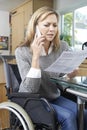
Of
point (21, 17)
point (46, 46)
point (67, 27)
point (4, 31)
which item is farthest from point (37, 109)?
point (4, 31)

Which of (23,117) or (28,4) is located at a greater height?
(28,4)

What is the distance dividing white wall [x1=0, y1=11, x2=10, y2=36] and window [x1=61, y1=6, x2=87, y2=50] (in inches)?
55.7

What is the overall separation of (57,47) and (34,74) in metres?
0.37

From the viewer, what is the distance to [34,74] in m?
1.24

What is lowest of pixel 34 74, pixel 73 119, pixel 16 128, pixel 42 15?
pixel 16 128

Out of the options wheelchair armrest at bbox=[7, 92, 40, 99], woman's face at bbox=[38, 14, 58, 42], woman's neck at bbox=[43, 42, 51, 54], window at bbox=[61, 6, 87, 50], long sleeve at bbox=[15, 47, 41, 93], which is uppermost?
window at bbox=[61, 6, 87, 50]

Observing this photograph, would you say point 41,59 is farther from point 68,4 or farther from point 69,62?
point 68,4

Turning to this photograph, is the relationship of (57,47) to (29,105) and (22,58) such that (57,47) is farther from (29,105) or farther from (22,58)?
(29,105)

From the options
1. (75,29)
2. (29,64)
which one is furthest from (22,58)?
(75,29)

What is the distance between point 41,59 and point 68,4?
2.65 m

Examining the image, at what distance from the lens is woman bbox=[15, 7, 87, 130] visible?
1253mm

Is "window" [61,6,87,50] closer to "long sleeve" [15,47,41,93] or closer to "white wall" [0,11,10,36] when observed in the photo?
"white wall" [0,11,10,36]

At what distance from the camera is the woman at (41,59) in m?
1.25

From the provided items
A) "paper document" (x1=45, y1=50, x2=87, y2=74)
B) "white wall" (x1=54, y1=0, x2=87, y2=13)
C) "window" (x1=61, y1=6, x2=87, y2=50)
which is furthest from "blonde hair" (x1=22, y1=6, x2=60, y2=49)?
"window" (x1=61, y1=6, x2=87, y2=50)
